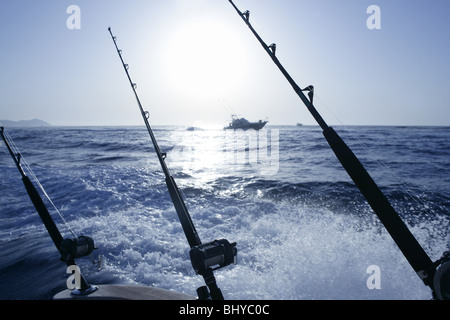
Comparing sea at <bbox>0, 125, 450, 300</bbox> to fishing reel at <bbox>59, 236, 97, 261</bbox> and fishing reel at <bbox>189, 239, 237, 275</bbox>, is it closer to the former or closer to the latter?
fishing reel at <bbox>59, 236, 97, 261</bbox>

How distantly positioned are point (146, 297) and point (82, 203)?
23.6ft

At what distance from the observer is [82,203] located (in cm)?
898

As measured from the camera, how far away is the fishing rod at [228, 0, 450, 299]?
1.61 m

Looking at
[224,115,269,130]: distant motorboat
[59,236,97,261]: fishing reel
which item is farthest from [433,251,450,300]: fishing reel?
[224,115,269,130]: distant motorboat

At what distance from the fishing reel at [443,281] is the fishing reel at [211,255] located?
1269mm

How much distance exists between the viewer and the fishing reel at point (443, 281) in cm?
156

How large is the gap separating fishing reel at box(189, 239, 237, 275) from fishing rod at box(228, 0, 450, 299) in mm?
1172

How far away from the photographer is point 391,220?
77.0 inches

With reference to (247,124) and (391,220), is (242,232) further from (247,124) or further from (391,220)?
(247,124)

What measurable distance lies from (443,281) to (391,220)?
478 millimetres

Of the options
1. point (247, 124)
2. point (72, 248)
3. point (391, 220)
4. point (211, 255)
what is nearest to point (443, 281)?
point (391, 220)

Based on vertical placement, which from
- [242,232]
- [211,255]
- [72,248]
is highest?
[211,255]
